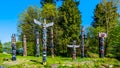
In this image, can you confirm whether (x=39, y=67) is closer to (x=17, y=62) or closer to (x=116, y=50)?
(x=17, y=62)

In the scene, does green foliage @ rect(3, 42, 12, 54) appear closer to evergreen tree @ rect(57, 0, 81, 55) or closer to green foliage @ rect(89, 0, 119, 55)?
evergreen tree @ rect(57, 0, 81, 55)

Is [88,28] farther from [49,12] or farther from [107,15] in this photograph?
[49,12]

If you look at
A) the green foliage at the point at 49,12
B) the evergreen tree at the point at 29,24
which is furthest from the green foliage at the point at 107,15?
the evergreen tree at the point at 29,24

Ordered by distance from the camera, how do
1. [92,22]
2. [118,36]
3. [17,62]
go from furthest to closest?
1. [92,22]
2. [118,36]
3. [17,62]

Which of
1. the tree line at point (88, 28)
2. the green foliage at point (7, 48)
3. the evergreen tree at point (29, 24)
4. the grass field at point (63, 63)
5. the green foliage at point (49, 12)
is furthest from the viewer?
the green foliage at point (7, 48)

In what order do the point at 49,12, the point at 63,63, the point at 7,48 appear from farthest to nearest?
the point at 7,48, the point at 49,12, the point at 63,63

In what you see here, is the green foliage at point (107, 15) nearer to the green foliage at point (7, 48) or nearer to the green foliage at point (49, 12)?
the green foliage at point (49, 12)

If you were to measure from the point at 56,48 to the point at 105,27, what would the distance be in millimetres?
10642

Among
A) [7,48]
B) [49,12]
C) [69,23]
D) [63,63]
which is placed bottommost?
[7,48]

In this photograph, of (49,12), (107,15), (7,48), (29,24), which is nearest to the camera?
(107,15)

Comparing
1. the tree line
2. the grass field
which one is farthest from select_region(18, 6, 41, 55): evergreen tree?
the grass field

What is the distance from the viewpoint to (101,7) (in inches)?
2628

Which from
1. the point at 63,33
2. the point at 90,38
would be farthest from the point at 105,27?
the point at 63,33

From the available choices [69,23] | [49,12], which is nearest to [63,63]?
[69,23]
